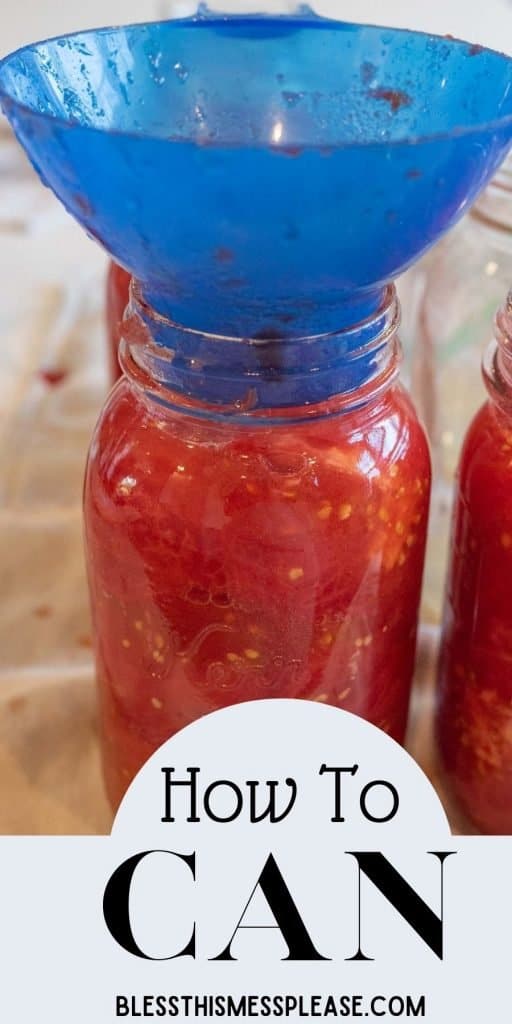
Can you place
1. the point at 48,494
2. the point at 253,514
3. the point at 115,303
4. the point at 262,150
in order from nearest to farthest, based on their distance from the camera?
the point at 262,150 → the point at 253,514 → the point at 115,303 → the point at 48,494

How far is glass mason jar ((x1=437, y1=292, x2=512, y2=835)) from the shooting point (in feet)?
1.65

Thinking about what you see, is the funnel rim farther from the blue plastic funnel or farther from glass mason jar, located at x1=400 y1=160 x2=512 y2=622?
glass mason jar, located at x1=400 y1=160 x2=512 y2=622

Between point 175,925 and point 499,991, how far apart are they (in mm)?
141

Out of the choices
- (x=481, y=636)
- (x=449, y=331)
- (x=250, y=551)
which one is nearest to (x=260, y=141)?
(x=250, y=551)

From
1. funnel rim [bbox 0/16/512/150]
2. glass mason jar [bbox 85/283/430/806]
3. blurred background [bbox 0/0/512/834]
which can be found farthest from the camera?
blurred background [bbox 0/0/512/834]

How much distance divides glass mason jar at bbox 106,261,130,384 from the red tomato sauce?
0.19 meters

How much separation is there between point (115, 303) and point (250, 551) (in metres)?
0.32

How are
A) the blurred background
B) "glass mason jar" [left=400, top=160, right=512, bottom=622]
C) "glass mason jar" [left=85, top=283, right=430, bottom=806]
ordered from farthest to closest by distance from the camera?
"glass mason jar" [left=400, top=160, right=512, bottom=622] < the blurred background < "glass mason jar" [left=85, top=283, right=430, bottom=806]

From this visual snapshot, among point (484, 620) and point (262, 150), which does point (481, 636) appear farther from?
point (262, 150)

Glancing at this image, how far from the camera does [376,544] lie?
1.57 feet

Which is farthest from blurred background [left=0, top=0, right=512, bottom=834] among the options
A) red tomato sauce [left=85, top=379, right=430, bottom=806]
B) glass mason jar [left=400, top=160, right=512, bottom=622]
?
red tomato sauce [left=85, top=379, right=430, bottom=806]

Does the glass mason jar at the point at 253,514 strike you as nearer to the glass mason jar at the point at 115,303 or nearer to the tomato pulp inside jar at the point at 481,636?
the tomato pulp inside jar at the point at 481,636

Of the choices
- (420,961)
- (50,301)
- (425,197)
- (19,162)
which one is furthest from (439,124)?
(19,162)

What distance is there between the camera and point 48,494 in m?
0.87
